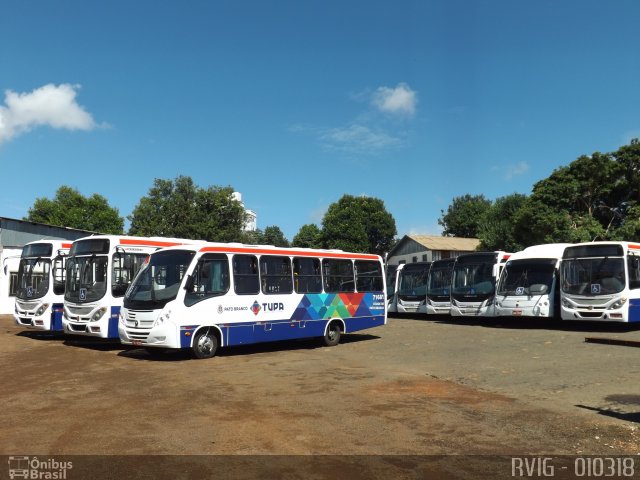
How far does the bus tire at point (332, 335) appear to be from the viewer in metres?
16.7

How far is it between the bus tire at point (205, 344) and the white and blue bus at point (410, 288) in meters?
14.8

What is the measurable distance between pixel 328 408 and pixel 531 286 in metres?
15.0

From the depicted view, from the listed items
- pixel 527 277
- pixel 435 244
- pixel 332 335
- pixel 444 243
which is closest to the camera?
pixel 332 335

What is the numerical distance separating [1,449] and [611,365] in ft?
37.4

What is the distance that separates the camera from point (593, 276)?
19.2m

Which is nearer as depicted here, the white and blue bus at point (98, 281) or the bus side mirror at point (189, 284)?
the bus side mirror at point (189, 284)

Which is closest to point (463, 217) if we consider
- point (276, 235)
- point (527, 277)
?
point (276, 235)

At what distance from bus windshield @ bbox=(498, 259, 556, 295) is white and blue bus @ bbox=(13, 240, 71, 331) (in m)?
15.6

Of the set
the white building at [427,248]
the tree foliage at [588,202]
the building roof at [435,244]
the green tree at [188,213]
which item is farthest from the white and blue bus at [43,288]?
the building roof at [435,244]

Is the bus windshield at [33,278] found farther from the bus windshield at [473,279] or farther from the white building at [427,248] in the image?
the white building at [427,248]

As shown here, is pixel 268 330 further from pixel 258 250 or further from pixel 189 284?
pixel 189 284

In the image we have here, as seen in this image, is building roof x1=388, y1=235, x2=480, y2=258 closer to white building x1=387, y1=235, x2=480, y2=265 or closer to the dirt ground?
white building x1=387, y1=235, x2=480, y2=265
